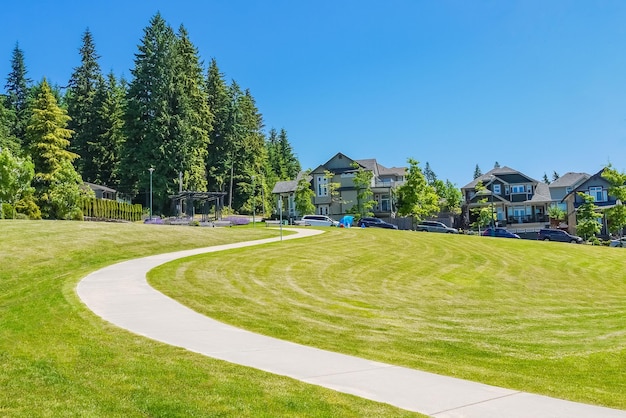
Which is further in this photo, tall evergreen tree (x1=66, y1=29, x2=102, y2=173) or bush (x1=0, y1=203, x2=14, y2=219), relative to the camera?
tall evergreen tree (x1=66, y1=29, x2=102, y2=173)

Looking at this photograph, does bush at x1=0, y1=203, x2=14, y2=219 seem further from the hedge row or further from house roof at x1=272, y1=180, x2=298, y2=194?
house roof at x1=272, y1=180, x2=298, y2=194

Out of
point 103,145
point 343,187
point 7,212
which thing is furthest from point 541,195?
point 7,212

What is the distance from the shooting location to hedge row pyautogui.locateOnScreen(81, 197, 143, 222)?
53.1 m

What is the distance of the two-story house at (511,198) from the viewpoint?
7950cm

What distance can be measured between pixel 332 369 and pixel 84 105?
278 ft

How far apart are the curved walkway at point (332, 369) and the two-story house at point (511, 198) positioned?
237 feet

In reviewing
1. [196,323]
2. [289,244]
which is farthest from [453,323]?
[289,244]

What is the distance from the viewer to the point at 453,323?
13.0 meters

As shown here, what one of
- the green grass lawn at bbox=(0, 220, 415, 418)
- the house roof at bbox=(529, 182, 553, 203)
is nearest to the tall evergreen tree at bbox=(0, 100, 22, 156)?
the green grass lawn at bbox=(0, 220, 415, 418)

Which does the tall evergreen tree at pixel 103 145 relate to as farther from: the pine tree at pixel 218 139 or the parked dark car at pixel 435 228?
the parked dark car at pixel 435 228

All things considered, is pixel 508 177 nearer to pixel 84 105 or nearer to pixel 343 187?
pixel 343 187

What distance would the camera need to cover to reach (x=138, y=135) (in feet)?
233

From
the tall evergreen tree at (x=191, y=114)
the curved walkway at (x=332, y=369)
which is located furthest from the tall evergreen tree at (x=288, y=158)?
the curved walkway at (x=332, y=369)

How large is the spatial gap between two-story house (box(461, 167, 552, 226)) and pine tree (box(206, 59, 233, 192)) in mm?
38968
